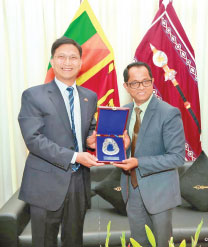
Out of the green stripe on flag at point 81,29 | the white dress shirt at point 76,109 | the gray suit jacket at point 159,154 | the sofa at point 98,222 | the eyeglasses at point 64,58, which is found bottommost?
the sofa at point 98,222

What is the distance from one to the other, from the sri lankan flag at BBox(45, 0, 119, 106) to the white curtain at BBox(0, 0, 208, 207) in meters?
0.26

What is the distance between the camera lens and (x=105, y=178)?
2.39 m

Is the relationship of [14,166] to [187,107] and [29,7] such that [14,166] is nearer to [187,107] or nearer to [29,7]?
[29,7]

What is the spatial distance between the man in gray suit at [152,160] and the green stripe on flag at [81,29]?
0.97m

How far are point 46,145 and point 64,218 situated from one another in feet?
1.53

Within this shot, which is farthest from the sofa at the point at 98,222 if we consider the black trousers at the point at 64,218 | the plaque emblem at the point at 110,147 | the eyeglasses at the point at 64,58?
the eyeglasses at the point at 64,58

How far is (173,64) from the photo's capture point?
256 cm

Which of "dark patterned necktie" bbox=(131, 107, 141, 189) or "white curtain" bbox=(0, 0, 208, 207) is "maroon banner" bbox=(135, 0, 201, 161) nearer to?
"white curtain" bbox=(0, 0, 208, 207)

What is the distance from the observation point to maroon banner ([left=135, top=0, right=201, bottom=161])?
2.53m

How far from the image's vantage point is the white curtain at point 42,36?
106 inches

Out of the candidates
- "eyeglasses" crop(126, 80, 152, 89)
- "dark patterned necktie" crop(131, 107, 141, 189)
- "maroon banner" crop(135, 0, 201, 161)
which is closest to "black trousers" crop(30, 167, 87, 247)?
"dark patterned necktie" crop(131, 107, 141, 189)

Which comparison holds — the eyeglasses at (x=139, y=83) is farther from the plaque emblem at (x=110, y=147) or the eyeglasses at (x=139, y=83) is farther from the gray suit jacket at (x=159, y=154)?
the plaque emblem at (x=110, y=147)

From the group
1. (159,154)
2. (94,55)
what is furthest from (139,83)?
(94,55)

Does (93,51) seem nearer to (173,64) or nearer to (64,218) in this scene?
(173,64)
